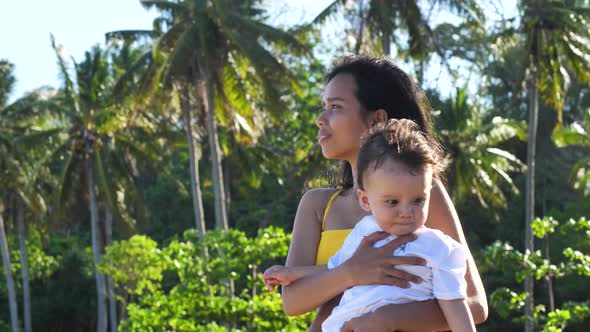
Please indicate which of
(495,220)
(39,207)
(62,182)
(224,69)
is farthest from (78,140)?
(495,220)

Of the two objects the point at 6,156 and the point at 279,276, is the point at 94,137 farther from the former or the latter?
the point at 279,276

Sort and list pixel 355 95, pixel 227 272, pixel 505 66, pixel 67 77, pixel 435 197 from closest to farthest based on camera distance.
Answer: pixel 435 197 → pixel 355 95 → pixel 227 272 → pixel 67 77 → pixel 505 66

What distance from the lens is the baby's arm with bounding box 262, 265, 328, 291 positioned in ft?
10.3

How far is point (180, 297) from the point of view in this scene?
64.0 feet

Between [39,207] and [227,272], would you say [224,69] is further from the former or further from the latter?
[39,207]

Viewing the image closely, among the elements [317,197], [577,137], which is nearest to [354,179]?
[317,197]

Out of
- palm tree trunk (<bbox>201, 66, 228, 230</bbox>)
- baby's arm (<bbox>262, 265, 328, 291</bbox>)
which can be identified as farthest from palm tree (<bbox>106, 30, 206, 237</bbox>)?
baby's arm (<bbox>262, 265, 328, 291</bbox>)

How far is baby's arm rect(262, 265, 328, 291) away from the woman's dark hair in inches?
Answer: 14.1

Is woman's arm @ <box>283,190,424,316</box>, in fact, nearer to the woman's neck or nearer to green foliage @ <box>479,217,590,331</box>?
the woman's neck

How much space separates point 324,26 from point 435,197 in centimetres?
2215

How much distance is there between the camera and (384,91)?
340cm

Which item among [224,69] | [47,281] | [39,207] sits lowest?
[47,281]

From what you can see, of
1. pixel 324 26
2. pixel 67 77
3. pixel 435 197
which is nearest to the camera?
pixel 435 197

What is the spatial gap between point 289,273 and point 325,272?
15 centimetres
